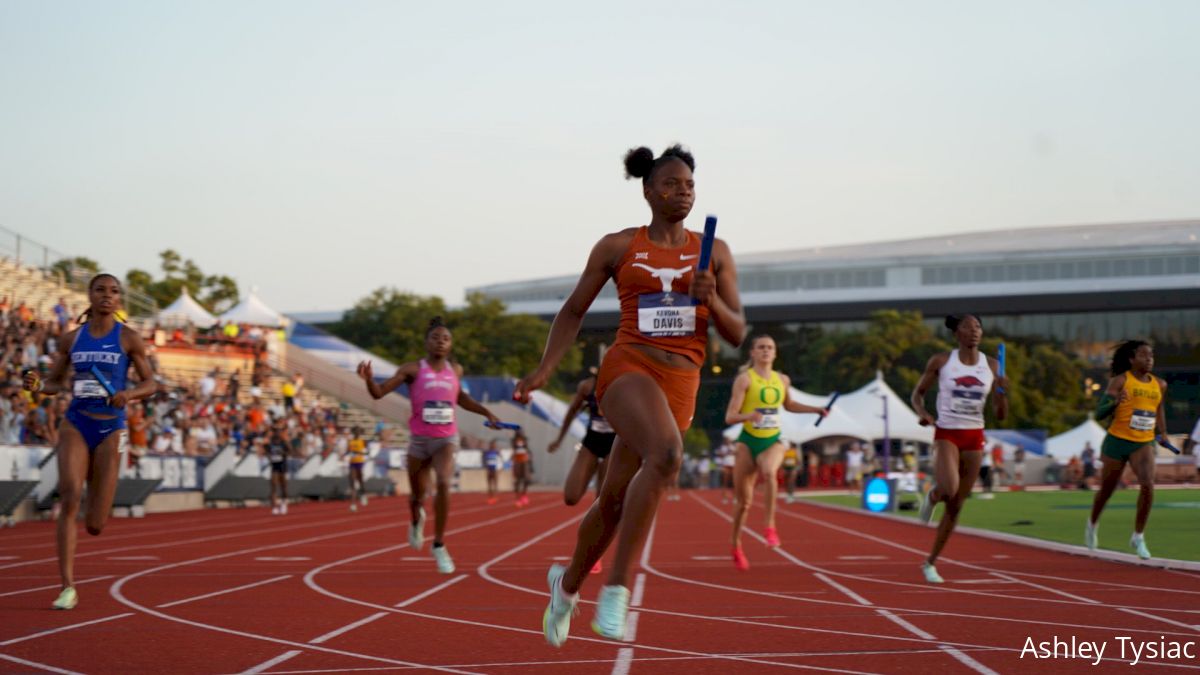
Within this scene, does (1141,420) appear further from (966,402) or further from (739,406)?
(739,406)

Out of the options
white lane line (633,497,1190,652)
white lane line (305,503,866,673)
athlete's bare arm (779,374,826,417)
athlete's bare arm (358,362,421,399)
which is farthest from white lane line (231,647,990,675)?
athlete's bare arm (779,374,826,417)

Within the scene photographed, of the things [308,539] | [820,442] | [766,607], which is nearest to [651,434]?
[766,607]

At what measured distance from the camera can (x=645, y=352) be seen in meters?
6.58

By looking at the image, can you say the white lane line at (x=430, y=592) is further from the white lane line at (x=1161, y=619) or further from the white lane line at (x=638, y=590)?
the white lane line at (x=1161, y=619)

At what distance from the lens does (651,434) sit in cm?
634

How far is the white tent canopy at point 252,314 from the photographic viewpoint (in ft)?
197

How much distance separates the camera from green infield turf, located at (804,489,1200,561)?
1709 cm

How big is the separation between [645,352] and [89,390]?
5.02m

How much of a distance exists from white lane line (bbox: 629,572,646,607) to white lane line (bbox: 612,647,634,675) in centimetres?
255

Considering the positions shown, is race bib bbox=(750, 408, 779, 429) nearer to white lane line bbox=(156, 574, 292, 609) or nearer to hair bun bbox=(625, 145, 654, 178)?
white lane line bbox=(156, 574, 292, 609)

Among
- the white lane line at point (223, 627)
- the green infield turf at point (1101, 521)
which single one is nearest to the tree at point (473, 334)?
A: the green infield turf at point (1101, 521)

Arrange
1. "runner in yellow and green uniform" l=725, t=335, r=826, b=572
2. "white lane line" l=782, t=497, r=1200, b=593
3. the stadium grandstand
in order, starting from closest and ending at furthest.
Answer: "white lane line" l=782, t=497, r=1200, b=593 → "runner in yellow and green uniform" l=725, t=335, r=826, b=572 → the stadium grandstand

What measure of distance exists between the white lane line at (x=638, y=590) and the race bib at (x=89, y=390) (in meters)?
3.86

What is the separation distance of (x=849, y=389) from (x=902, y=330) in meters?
5.26
